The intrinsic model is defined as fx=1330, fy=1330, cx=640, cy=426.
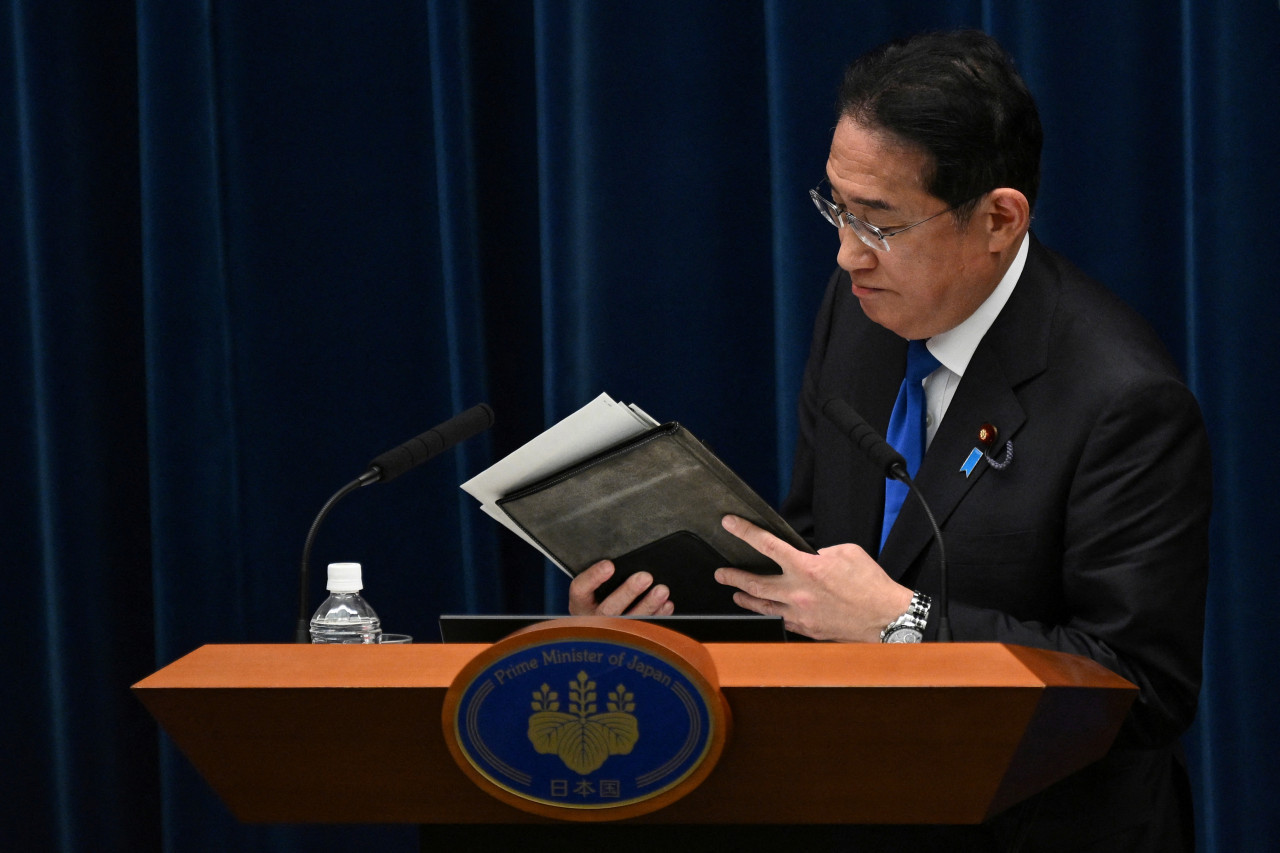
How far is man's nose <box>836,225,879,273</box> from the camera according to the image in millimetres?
1676

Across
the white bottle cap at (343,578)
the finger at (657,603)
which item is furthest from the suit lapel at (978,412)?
the white bottle cap at (343,578)

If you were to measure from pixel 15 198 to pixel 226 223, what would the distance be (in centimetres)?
42

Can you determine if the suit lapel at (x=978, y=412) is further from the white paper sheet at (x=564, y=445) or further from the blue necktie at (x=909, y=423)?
the white paper sheet at (x=564, y=445)

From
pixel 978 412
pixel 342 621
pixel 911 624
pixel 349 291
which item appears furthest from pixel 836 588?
pixel 349 291

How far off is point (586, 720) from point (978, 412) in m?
0.88

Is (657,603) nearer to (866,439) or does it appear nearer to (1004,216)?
(866,439)

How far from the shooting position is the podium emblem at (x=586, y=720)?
2.98ft

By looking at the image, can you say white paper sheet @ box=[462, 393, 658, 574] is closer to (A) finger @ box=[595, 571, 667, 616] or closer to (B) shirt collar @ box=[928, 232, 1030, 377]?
(A) finger @ box=[595, 571, 667, 616]

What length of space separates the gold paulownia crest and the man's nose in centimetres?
90

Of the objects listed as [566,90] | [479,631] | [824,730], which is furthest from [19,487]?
[824,730]

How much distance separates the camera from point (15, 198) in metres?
2.56

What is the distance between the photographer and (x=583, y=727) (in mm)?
921

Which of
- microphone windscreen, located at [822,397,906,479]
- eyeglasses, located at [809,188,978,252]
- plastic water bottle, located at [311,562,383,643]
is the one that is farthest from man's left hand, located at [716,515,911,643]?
plastic water bottle, located at [311,562,383,643]

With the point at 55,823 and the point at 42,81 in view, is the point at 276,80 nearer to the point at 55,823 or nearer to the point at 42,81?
the point at 42,81
